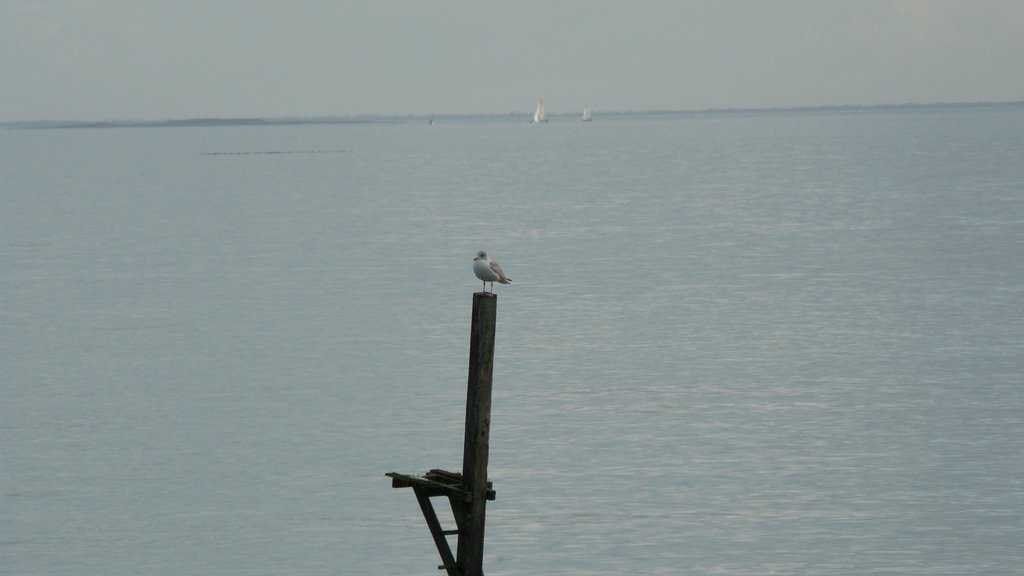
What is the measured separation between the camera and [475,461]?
15805 mm

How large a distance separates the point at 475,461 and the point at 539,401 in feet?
41.7

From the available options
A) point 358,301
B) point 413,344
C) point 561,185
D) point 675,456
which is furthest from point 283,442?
point 561,185

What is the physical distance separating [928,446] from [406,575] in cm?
Result: 986

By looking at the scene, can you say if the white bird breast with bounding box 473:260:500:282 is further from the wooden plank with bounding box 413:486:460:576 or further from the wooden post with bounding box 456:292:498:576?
the wooden plank with bounding box 413:486:460:576

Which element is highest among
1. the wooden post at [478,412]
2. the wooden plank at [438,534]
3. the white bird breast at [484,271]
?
the white bird breast at [484,271]

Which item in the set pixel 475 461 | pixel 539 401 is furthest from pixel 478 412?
pixel 539 401

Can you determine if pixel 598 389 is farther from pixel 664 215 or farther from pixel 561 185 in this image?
pixel 561 185

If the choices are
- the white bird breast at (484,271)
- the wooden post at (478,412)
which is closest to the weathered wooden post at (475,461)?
the wooden post at (478,412)

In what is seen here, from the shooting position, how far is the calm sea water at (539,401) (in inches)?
815

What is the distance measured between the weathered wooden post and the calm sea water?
3.21 meters

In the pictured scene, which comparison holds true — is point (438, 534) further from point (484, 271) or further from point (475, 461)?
point (484, 271)

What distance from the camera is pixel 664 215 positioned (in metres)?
77.8

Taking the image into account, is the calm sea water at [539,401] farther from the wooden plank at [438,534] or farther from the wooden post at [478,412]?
the wooden post at [478,412]

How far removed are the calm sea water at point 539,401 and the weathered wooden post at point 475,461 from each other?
321 centimetres
